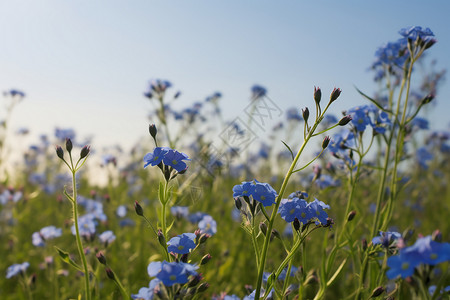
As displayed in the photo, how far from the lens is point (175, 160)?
79.9 inches

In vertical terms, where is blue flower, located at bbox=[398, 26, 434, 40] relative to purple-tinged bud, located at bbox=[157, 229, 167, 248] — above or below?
A: above

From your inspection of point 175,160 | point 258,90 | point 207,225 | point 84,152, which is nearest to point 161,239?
point 175,160

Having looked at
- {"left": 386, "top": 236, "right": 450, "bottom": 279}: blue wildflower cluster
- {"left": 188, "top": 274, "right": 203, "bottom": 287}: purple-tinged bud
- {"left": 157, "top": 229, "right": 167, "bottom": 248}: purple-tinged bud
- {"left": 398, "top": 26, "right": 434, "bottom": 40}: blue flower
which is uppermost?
{"left": 398, "top": 26, "right": 434, "bottom": 40}: blue flower

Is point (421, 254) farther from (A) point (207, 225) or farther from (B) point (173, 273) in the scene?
(A) point (207, 225)

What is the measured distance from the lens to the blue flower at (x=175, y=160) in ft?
6.57

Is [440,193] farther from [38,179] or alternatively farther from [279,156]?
[38,179]

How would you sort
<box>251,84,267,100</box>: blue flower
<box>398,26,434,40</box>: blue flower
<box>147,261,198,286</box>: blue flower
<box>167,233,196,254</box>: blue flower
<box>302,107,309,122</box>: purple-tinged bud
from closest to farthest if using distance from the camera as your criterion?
<box>147,261,198,286</box>: blue flower, <box>167,233,196,254</box>: blue flower, <box>302,107,309,122</box>: purple-tinged bud, <box>398,26,434,40</box>: blue flower, <box>251,84,267,100</box>: blue flower

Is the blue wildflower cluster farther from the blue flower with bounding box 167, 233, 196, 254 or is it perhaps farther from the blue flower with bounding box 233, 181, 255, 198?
the blue flower with bounding box 167, 233, 196, 254

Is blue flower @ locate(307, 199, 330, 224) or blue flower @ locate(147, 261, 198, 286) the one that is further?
blue flower @ locate(307, 199, 330, 224)

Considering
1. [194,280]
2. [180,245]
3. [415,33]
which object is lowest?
[194,280]

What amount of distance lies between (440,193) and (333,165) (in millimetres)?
7330

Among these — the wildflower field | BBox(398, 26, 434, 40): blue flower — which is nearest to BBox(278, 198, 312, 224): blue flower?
the wildflower field

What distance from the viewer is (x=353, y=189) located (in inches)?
108

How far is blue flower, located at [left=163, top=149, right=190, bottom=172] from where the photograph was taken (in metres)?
2.00
